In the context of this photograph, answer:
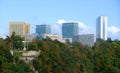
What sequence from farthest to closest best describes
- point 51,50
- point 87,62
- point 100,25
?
point 100,25, point 87,62, point 51,50

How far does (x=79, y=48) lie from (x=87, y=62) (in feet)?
22.7

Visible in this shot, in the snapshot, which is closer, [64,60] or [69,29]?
[64,60]

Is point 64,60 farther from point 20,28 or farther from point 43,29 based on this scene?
point 43,29

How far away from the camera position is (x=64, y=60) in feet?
135

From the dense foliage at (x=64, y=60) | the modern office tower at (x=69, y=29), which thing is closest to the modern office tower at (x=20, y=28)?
the modern office tower at (x=69, y=29)

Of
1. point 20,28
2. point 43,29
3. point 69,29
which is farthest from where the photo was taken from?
point 69,29

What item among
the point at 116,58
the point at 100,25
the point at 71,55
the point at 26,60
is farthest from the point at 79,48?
the point at 100,25

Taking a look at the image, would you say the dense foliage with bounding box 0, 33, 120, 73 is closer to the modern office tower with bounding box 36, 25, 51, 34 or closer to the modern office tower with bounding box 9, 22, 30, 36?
the modern office tower with bounding box 9, 22, 30, 36

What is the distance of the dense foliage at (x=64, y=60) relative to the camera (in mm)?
35081

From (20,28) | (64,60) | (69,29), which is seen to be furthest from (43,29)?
(64,60)

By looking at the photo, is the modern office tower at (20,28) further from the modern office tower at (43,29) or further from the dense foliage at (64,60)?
the dense foliage at (64,60)

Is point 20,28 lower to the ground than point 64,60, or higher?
higher

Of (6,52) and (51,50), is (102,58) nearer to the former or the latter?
(51,50)

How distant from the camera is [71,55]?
44.3 meters
